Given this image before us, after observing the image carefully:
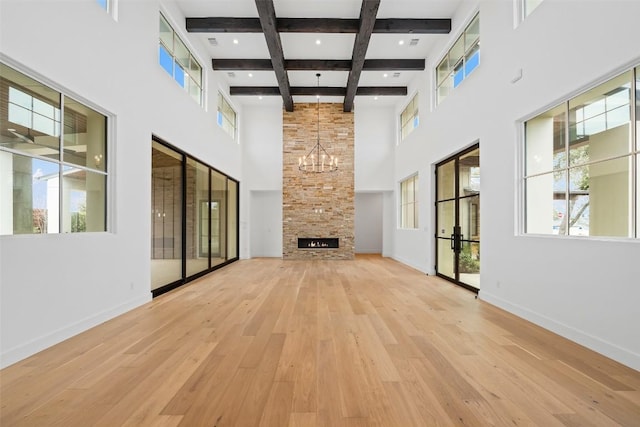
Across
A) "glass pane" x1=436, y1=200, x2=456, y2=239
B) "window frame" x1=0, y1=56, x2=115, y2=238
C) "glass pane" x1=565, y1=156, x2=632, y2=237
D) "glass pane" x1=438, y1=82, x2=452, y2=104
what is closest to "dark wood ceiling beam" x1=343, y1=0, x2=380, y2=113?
"glass pane" x1=438, y1=82, x2=452, y2=104

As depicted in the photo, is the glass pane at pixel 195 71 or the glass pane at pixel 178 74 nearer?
the glass pane at pixel 178 74

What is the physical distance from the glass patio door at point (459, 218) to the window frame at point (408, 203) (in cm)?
122

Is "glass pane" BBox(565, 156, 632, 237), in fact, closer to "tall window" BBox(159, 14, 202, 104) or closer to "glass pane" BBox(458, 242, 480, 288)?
"glass pane" BBox(458, 242, 480, 288)

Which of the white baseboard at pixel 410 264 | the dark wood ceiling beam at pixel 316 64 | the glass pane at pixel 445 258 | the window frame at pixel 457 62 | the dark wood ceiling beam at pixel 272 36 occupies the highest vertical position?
the dark wood ceiling beam at pixel 316 64

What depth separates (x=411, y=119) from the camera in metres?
8.01

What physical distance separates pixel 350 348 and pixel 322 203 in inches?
270

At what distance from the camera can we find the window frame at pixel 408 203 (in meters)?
7.57

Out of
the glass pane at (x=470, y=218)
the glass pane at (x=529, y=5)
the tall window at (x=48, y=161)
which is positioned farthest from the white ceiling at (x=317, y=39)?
the glass pane at (x=470, y=218)

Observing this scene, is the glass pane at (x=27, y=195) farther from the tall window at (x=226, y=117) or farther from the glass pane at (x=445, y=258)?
the glass pane at (x=445, y=258)

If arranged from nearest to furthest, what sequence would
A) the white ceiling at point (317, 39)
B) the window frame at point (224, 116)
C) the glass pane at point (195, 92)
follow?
1. the white ceiling at point (317, 39)
2. the glass pane at point (195, 92)
3. the window frame at point (224, 116)

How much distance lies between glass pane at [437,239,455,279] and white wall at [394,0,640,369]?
130 centimetres

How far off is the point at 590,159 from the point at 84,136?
4859mm

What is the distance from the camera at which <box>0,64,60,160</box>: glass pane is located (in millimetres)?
2326

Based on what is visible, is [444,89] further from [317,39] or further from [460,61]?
[317,39]
